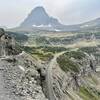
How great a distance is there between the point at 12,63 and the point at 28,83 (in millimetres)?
9082

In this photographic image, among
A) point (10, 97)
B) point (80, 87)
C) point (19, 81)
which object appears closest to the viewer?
point (10, 97)

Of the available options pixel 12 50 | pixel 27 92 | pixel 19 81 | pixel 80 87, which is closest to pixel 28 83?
pixel 19 81

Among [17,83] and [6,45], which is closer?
[17,83]

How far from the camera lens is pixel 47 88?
58406 millimetres

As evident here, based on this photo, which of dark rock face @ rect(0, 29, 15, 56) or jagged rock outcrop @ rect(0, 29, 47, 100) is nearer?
jagged rock outcrop @ rect(0, 29, 47, 100)

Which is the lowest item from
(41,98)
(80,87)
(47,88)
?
(80,87)

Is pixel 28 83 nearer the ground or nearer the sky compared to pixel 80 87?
nearer the sky

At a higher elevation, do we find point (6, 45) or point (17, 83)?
point (17, 83)

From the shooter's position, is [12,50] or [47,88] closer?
[47,88]

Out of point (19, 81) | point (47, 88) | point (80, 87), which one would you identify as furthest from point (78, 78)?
point (19, 81)

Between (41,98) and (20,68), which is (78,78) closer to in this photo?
(20,68)

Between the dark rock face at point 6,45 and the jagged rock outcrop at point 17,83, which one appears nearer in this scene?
the jagged rock outcrop at point 17,83

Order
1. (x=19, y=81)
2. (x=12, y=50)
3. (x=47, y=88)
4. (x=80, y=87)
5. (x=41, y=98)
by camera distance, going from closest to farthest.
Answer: (x=41, y=98) < (x=19, y=81) < (x=47, y=88) < (x=12, y=50) < (x=80, y=87)

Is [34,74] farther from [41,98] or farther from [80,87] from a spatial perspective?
[80,87]
